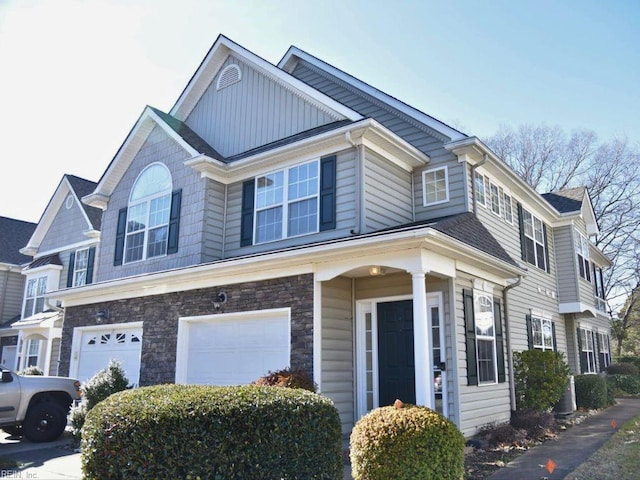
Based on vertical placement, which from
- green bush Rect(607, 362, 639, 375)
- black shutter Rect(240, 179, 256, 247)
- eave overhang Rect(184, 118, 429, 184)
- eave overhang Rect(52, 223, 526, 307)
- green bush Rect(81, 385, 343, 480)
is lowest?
green bush Rect(81, 385, 343, 480)

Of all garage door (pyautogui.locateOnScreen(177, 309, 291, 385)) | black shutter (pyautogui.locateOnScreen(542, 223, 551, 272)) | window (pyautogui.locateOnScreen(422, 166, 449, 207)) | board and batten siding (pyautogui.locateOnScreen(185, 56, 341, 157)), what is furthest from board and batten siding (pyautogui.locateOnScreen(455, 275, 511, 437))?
black shutter (pyautogui.locateOnScreen(542, 223, 551, 272))

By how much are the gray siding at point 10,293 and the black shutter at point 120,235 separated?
1443cm

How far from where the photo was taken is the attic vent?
48.6 feet

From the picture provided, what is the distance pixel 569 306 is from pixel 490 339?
27.7 ft

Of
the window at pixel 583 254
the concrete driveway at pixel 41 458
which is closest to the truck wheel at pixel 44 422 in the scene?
the concrete driveway at pixel 41 458

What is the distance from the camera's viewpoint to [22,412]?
10594mm

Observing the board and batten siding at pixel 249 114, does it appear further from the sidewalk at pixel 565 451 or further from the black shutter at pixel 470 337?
Result: the sidewalk at pixel 565 451

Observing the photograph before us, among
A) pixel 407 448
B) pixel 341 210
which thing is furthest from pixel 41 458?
pixel 341 210

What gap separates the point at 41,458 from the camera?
9.00 metres

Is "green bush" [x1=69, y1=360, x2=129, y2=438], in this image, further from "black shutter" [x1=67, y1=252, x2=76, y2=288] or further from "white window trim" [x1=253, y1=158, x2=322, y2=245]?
"black shutter" [x1=67, y1=252, x2=76, y2=288]

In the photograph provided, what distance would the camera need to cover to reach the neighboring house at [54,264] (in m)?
20.5

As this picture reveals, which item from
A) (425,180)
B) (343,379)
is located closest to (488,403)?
(343,379)

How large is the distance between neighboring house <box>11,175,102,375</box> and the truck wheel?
31.9 feet

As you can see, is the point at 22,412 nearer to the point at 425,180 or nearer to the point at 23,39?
the point at 23,39
